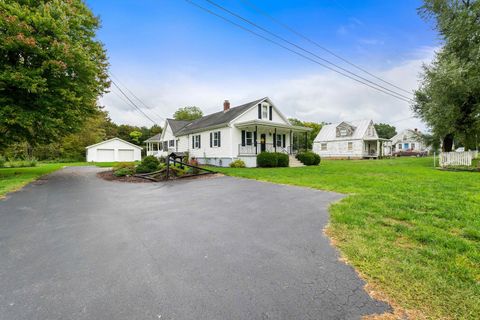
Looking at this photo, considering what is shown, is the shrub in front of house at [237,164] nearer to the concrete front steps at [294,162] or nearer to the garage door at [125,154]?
the concrete front steps at [294,162]

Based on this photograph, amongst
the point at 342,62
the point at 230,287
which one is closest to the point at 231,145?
the point at 342,62

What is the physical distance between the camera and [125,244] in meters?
3.59

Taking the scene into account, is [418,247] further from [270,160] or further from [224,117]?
[224,117]

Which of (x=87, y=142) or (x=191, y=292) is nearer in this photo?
(x=191, y=292)

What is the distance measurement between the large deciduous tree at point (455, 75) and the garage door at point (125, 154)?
126ft

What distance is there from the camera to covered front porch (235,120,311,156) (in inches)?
739

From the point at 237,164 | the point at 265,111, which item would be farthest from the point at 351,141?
the point at 237,164

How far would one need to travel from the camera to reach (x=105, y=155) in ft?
120

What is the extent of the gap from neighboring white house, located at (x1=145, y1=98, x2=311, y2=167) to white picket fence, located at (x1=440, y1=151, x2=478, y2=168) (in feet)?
31.5

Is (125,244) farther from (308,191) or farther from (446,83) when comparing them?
(446,83)

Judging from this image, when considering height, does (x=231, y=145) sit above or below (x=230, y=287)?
above

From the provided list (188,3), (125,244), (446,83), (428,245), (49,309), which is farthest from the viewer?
(446,83)

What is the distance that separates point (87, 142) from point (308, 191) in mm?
44589

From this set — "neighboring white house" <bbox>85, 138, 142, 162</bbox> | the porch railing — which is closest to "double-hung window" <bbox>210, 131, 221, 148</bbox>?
the porch railing
